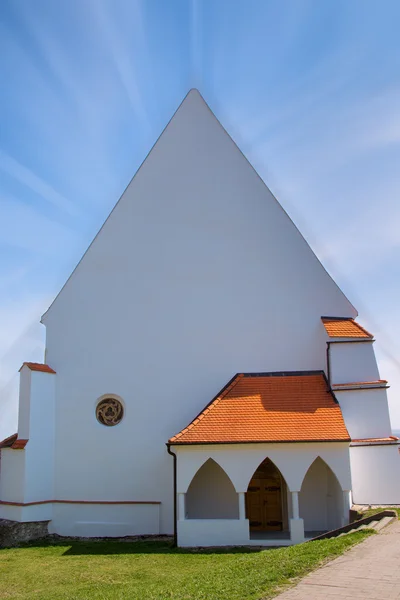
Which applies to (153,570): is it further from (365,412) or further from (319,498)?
(365,412)

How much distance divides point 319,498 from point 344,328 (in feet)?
15.3

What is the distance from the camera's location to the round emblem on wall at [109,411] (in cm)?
1748

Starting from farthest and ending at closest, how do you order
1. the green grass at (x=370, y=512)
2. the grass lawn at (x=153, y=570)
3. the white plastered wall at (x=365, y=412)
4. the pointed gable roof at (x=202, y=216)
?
1. the pointed gable roof at (x=202, y=216)
2. the white plastered wall at (x=365, y=412)
3. the green grass at (x=370, y=512)
4. the grass lawn at (x=153, y=570)

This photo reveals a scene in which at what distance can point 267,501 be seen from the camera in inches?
635

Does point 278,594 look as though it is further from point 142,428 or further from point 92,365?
point 92,365

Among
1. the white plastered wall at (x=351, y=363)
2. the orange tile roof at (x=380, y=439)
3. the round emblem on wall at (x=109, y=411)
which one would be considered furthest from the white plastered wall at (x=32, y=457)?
the orange tile roof at (x=380, y=439)

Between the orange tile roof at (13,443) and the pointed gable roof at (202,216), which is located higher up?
the pointed gable roof at (202,216)

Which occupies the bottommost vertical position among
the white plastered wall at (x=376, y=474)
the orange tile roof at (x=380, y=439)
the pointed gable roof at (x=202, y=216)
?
the white plastered wall at (x=376, y=474)

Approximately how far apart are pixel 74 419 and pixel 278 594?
10.8 m

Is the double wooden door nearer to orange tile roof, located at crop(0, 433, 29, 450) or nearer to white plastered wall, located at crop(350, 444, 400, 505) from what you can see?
white plastered wall, located at crop(350, 444, 400, 505)

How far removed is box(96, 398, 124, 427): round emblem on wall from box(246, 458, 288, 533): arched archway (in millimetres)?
4259

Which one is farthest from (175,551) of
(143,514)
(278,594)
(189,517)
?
(278,594)

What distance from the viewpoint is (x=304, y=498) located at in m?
15.8

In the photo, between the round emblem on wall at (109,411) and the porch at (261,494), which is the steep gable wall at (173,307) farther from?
the porch at (261,494)
